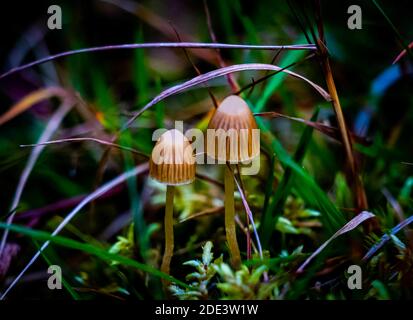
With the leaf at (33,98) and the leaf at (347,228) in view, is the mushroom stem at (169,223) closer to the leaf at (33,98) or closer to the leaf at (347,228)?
the leaf at (347,228)

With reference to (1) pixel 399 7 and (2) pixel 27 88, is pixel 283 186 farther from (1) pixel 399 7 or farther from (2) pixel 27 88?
(2) pixel 27 88

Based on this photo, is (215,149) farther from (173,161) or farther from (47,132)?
(47,132)

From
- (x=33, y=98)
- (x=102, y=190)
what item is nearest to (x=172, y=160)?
(x=102, y=190)

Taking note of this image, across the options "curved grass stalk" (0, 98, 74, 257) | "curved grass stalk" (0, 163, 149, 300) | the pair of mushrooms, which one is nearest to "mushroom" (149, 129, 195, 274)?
the pair of mushrooms

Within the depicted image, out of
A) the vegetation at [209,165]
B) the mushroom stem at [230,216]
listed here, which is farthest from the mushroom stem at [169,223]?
the mushroom stem at [230,216]
